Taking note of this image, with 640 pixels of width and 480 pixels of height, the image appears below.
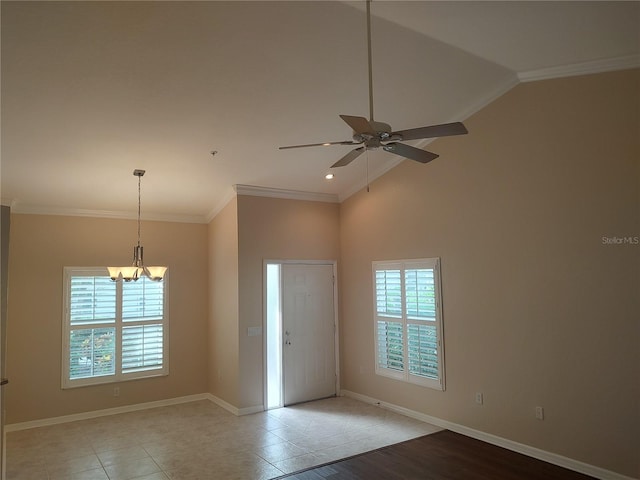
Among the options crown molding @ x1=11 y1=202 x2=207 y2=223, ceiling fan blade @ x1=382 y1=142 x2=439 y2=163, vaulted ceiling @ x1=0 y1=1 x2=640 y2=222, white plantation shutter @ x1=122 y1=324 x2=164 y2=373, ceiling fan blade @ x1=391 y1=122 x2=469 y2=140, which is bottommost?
white plantation shutter @ x1=122 y1=324 x2=164 y2=373

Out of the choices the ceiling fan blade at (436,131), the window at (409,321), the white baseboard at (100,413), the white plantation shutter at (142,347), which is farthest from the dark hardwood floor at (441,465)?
the white plantation shutter at (142,347)

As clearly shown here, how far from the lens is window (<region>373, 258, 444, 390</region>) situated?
530 centimetres

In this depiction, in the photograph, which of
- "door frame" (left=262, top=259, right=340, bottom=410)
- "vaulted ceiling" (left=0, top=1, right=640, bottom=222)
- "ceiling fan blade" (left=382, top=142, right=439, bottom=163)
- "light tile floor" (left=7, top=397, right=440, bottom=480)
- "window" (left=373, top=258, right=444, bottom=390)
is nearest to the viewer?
"ceiling fan blade" (left=382, top=142, right=439, bottom=163)

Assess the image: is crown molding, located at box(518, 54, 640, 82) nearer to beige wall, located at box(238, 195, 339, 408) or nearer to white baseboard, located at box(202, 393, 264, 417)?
beige wall, located at box(238, 195, 339, 408)

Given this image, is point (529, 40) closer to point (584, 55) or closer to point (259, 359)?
point (584, 55)

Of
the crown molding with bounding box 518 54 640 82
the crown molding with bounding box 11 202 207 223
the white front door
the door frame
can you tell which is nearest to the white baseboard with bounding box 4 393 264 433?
the door frame

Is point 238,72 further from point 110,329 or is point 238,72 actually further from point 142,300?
point 110,329

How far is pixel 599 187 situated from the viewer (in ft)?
12.8

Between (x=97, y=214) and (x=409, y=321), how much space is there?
4.50 metres

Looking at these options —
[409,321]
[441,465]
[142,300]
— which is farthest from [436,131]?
[142,300]

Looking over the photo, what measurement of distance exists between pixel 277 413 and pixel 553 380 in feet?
11.2

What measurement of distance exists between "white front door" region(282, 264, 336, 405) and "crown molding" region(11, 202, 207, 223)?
1.79 metres

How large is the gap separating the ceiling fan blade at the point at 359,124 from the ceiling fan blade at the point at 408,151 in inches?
10.8

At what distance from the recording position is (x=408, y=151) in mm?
3107
